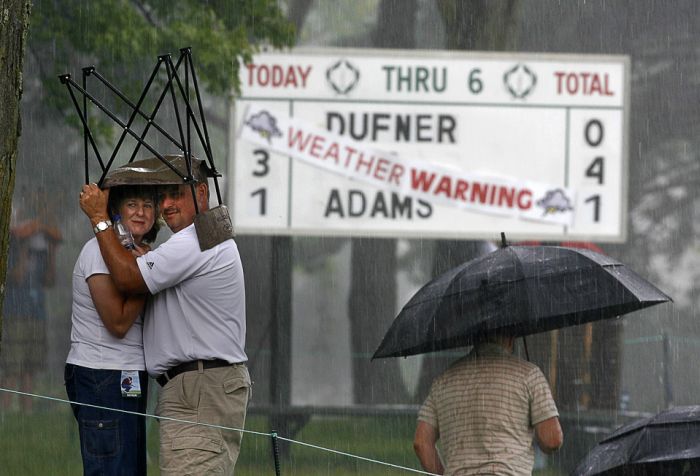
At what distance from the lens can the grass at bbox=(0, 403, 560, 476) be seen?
9.11 m

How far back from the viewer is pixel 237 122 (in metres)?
9.73

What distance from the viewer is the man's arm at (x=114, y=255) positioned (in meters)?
4.80

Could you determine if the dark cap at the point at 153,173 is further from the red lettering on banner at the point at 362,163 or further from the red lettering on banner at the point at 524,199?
the red lettering on banner at the point at 524,199

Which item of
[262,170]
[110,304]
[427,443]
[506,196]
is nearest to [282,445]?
[262,170]

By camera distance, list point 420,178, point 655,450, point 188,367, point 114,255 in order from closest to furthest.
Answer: point 655,450 → point 114,255 → point 188,367 → point 420,178

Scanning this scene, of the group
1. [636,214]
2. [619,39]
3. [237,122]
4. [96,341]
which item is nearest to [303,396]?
[237,122]

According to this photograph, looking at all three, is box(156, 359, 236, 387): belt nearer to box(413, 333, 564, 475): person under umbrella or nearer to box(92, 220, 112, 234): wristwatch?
box(92, 220, 112, 234): wristwatch

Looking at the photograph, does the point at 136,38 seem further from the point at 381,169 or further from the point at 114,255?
the point at 114,255

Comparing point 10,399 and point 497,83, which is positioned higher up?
point 497,83

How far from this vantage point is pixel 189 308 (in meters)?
4.92

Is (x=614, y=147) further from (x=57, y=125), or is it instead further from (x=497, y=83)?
(x=57, y=125)

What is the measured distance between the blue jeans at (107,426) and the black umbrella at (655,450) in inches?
53.3

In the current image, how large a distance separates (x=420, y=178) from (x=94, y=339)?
16.9 ft

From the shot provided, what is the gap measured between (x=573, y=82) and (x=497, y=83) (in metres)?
0.47
